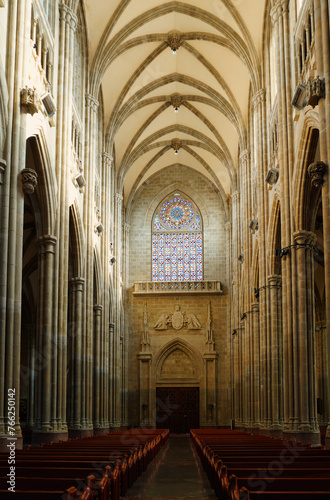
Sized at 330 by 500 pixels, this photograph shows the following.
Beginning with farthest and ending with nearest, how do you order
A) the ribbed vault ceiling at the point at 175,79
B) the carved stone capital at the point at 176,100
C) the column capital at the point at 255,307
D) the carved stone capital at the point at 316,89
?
the carved stone capital at the point at 176,100 < the column capital at the point at 255,307 < the ribbed vault ceiling at the point at 175,79 < the carved stone capital at the point at 316,89

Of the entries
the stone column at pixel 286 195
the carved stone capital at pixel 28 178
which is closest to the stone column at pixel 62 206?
the carved stone capital at pixel 28 178

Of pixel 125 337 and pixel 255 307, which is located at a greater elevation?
pixel 255 307

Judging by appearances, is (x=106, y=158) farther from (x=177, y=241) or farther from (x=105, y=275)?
(x=177, y=241)

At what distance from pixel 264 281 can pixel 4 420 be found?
46.5 feet

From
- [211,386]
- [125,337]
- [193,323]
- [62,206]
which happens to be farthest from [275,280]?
[125,337]

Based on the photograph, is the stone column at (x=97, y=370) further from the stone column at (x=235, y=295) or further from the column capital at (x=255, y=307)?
the stone column at (x=235, y=295)

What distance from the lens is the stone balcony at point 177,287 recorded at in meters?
44.4

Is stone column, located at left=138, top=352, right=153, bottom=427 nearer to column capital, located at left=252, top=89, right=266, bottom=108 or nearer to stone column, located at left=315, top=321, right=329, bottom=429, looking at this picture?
stone column, located at left=315, top=321, right=329, bottom=429

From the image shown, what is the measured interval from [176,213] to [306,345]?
28617 millimetres

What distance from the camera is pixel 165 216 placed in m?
46.8

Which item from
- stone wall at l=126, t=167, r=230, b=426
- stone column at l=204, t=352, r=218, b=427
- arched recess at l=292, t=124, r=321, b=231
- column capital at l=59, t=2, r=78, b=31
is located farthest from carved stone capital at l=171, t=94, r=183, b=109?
arched recess at l=292, t=124, r=321, b=231

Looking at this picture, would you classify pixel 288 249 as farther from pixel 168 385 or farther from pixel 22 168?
pixel 168 385

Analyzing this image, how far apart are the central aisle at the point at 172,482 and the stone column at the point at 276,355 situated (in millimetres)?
5646

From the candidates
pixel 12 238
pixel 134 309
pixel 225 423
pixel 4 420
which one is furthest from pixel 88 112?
pixel 225 423
